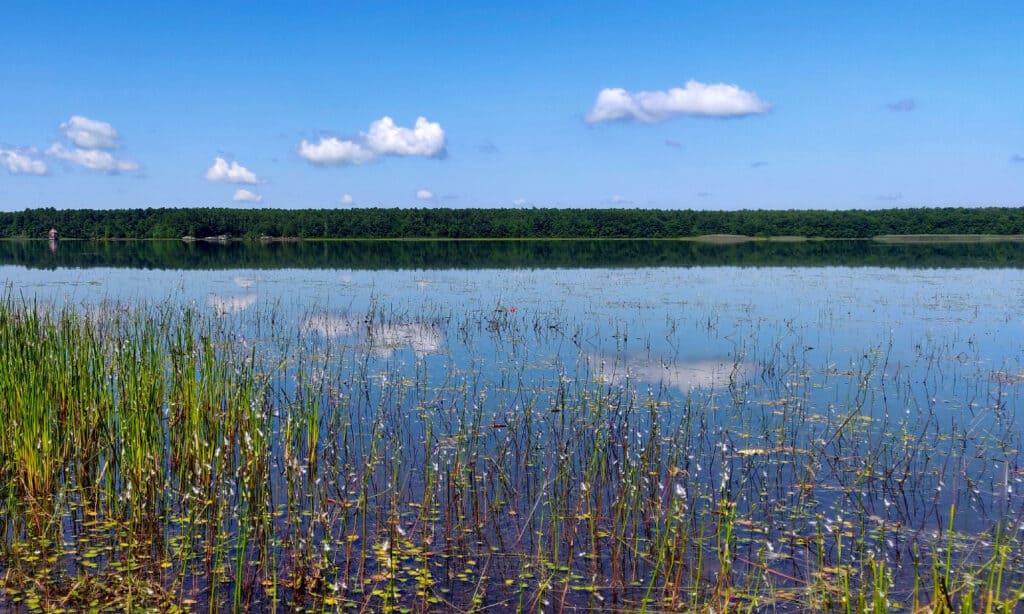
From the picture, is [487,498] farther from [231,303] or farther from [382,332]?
[231,303]

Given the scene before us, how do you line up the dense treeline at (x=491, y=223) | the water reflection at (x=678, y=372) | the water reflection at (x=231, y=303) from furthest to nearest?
the dense treeline at (x=491, y=223) → the water reflection at (x=231, y=303) → the water reflection at (x=678, y=372)

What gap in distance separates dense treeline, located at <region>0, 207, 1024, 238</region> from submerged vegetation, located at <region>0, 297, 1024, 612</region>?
251 ft

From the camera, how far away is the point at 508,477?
22.4ft

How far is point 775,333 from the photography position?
51.8 ft

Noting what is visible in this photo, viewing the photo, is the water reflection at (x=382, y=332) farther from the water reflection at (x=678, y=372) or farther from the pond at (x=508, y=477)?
the water reflection at (x=678, y=372)

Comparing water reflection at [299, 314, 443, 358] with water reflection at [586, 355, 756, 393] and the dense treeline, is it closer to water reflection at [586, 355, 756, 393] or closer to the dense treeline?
water reflection at [586, 355, 756, 393]

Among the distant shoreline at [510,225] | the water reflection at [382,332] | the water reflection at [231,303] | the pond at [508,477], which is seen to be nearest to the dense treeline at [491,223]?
the distant shoreline at [510,225]

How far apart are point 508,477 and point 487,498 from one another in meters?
0.50

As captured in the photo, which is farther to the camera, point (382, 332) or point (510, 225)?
point (510, 225)

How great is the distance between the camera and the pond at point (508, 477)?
193 inches

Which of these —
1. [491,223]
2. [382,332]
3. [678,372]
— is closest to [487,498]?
[678,372]

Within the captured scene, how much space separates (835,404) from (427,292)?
15.2m

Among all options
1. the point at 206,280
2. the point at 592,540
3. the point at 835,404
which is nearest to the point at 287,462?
the point at 592,540

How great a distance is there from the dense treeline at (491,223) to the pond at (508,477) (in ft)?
240
